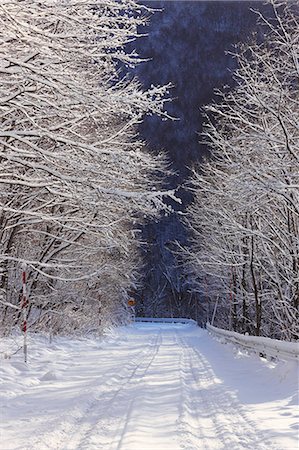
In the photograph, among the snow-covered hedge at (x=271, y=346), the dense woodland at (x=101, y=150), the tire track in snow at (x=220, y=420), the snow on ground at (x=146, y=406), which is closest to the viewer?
the tire track in snow at (x=220, y=420)

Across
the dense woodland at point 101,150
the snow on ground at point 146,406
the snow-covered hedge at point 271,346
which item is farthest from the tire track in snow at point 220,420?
the dense woodland at point 101,150

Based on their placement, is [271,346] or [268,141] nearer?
[271,346]

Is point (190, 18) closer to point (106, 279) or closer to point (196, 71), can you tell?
point (196, 71)

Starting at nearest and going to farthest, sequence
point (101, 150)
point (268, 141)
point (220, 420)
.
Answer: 1. point (220, 420)
2. point (101, 150)
3. point (268, 141)

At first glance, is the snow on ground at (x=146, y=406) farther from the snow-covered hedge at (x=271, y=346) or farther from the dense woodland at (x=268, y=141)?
the dense woodland at (x=268, y=141)

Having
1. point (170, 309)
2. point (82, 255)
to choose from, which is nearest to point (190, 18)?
point (170, 309)

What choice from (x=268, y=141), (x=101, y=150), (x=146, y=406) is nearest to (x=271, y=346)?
(x=268, y=141)

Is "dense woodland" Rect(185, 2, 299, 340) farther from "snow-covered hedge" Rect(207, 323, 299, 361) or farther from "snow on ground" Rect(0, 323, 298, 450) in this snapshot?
"snow on ground" Rect(0, 323, 298, 450)

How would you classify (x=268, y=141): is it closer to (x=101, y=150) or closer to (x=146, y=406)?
(x=101, y=150)

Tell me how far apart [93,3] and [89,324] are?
853 inches

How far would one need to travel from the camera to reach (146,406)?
344 inches

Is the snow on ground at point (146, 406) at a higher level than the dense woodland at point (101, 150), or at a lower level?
lower

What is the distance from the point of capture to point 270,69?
14.3 meters

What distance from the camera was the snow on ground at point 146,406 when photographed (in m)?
6.58
